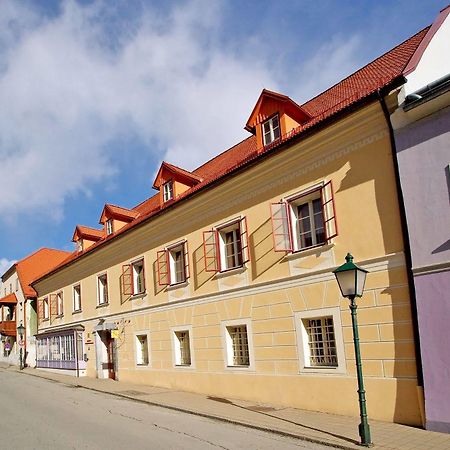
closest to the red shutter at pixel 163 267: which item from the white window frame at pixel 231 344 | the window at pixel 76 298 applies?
the white window frame at pixel 231 344

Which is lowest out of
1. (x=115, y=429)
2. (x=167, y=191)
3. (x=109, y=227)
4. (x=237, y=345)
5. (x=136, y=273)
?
(x=115, y=429)

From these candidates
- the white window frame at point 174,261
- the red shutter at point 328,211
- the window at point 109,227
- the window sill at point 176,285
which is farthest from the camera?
the window at point 109,227

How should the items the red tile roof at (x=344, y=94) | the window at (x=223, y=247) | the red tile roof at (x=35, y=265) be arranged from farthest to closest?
the red tile roof at (x=35, y=265), the window at (x=223, y=247), the red tile roof at (x=344, y=94)

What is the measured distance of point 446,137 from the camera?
9.41 metres

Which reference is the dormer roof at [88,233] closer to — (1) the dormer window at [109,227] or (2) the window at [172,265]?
(1) the dormer window at [109,227]

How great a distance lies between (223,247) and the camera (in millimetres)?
15367

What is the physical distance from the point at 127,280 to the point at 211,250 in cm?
609

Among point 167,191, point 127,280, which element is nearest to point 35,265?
point 127,280

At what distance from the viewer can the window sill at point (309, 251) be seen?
11.8m

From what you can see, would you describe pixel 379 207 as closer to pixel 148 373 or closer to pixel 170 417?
pixel 170 417

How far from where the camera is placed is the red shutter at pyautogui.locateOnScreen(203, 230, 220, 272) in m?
15.3

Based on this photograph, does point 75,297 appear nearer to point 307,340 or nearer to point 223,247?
point 223,247

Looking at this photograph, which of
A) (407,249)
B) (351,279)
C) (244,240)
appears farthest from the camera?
(244,240)

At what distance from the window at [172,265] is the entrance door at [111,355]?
554cm
